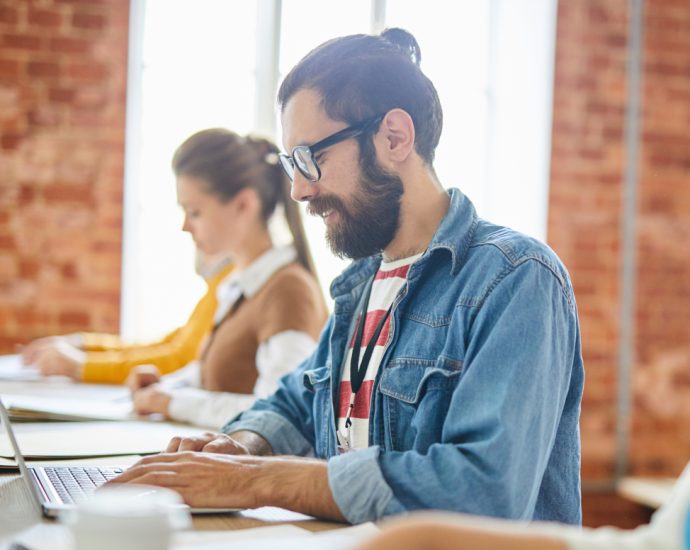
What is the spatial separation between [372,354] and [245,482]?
0.38 metres

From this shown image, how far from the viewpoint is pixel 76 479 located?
126 centimetres

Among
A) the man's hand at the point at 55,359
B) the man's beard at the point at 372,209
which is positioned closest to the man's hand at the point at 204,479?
the man's beard at the point at 372,209

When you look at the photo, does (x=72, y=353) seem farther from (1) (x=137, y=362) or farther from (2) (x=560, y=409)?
(2) (x=560, y=409)

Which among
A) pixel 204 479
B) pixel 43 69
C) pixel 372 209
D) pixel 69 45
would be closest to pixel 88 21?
pixel 69 45

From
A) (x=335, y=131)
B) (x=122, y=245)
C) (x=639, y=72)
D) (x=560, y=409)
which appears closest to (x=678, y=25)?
(x=639, y=72)

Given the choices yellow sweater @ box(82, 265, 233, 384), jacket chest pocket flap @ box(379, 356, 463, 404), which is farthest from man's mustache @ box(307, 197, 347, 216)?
yellow sweater @ box(82, 265, 233, 384)

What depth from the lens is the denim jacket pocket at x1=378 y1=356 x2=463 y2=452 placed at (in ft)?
4.01

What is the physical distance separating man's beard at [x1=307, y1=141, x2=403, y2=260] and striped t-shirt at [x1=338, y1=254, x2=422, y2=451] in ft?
0.18

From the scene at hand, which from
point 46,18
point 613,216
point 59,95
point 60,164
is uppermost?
point 46,18

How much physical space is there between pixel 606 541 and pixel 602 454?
11.0ft

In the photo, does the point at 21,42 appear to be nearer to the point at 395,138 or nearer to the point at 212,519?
the point at 395,138

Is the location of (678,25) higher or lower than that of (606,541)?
higher

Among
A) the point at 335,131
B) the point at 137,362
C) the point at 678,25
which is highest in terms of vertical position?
the point at 678,25

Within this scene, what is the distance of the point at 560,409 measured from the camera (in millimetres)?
1220
